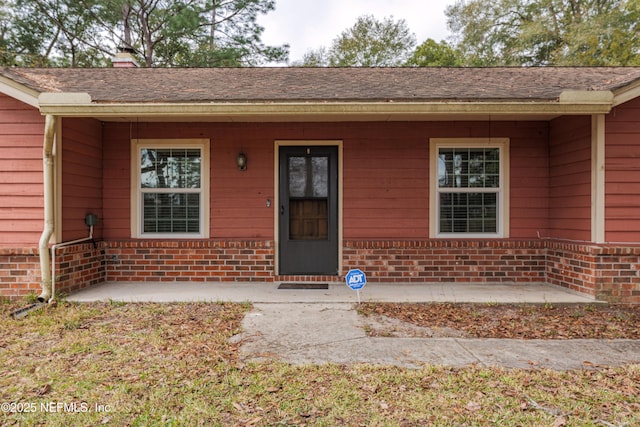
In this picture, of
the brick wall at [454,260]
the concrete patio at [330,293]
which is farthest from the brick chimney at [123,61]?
the brick wall at [454,260]

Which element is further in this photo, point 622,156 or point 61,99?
point 622,156

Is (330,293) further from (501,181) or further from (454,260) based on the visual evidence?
(501,181)

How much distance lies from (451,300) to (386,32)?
22674 mm

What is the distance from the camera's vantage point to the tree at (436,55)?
2067cm

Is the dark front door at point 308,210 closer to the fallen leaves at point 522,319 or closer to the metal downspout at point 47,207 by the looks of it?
the fallen leaves at point 522,319

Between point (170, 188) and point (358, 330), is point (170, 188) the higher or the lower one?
the higher one

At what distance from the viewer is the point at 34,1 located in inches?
562

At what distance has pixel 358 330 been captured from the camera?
3922 millimetres

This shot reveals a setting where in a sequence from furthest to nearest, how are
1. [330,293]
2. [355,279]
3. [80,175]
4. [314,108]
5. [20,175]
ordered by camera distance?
[80,175], [330,293], [20,175], [314,108], [355,279]

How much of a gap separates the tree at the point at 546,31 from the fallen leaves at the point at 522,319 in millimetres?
14534

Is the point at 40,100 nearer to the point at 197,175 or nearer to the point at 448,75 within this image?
the point at 197,175

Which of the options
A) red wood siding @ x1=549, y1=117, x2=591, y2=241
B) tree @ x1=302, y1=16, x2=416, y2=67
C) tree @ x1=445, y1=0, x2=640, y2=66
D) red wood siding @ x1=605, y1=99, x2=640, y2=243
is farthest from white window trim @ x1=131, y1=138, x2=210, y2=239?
tree @ x1=302, y1=16, x2=416, y2=67

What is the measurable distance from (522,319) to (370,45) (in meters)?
22.4

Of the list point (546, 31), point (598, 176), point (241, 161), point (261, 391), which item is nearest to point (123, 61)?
point (241, 161)
